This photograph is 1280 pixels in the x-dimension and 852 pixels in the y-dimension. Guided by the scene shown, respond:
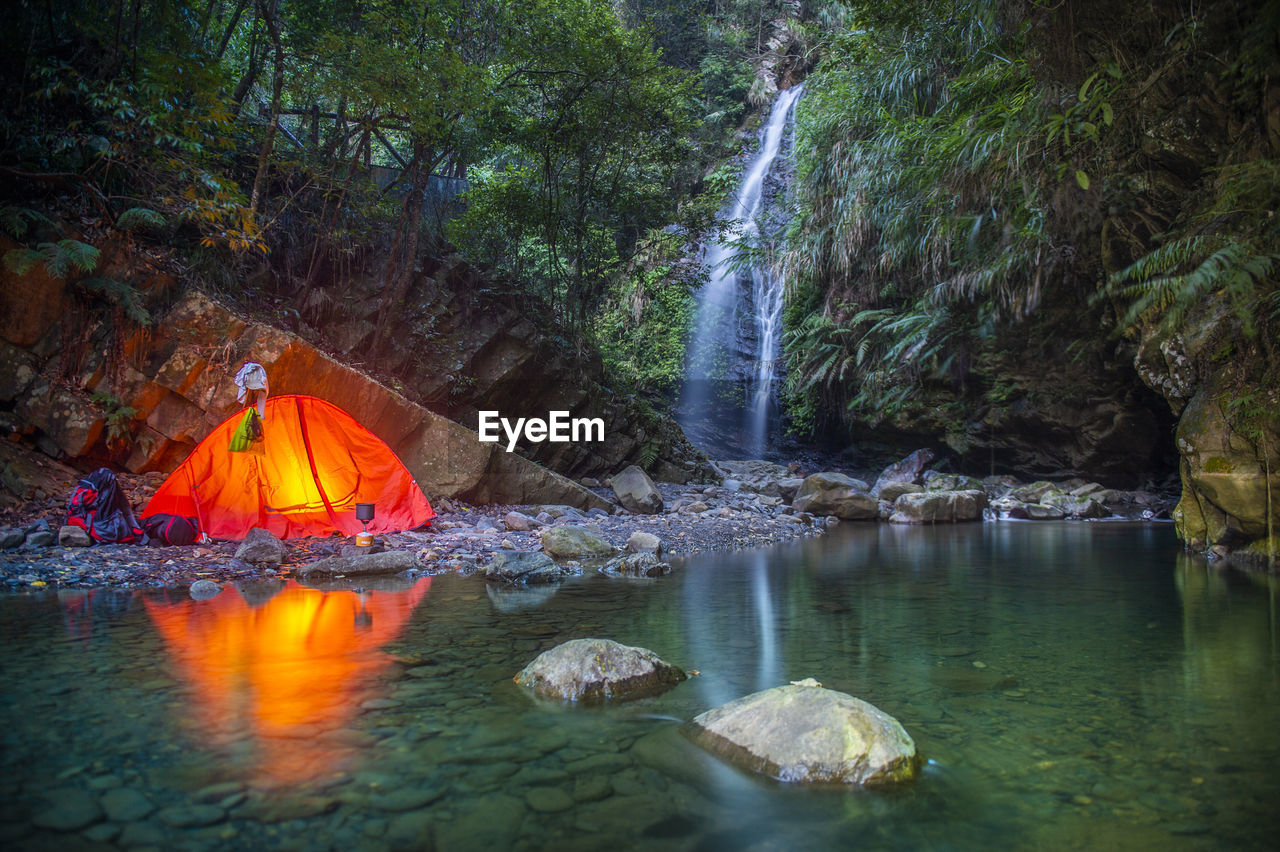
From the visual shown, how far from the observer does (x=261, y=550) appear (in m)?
5.80

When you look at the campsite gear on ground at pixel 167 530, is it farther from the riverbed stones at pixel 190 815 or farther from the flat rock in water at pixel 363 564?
the riverbed stones at pixel 190 815

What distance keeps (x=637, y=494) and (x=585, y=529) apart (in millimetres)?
2979

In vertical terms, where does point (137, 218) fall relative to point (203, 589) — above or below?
above

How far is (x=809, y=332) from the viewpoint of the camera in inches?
635

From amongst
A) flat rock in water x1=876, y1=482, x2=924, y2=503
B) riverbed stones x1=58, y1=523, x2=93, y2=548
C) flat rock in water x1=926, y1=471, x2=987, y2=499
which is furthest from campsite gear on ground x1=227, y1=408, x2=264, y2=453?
flat rock in water x1=926, y1=471, x2=987, y2=499

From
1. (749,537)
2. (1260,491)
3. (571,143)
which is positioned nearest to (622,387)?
(571,143)

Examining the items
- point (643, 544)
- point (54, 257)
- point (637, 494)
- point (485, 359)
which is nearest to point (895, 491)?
point (637, 494)

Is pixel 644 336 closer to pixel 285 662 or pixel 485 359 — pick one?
pixel 485 359

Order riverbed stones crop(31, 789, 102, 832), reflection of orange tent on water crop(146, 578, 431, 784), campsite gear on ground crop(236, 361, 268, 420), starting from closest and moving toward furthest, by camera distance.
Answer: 1. riverbed stones crop(31, 789, 102, 832)
2. reflection of orange tent on water crop(146, 578, 431, 784)
3. campsite gear on ground crop(236, 361, 268, 420)

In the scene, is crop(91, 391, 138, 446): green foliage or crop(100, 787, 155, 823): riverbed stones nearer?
crop(100, 787, 155, 823): riverbed stones

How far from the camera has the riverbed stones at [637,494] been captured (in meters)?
10.1

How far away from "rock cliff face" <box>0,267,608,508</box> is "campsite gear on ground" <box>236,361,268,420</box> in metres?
0.96

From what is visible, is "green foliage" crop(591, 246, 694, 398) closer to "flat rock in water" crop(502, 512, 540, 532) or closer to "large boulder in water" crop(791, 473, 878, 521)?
"large boulder in water" crop(791, 473, 878, 521)

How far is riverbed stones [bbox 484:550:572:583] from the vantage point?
5.48 meters
